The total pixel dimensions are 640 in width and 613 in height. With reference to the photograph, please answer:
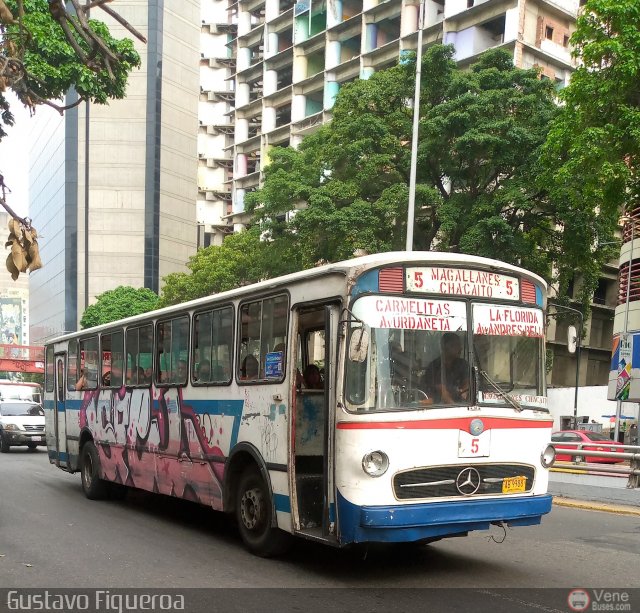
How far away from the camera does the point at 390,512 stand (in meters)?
6.79

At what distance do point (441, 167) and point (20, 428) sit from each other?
15324 millimetres

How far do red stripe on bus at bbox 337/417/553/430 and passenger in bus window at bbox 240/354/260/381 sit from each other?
1.81m

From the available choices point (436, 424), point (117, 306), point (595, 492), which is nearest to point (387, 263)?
point (436, 424)

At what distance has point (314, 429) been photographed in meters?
8.07

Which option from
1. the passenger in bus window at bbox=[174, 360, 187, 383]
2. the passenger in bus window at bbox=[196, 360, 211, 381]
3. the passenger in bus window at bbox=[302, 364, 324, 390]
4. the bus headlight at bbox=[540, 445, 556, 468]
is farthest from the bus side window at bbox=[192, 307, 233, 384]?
the bus headlight at bbox=[540, 445, 556, 468]

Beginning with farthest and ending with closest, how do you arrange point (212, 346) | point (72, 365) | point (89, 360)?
point (72, 365) < point (89, 360) < point (212, 346)

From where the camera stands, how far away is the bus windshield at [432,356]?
23.1ft

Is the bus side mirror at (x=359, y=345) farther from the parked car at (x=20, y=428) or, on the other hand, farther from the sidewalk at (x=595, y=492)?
the parked car at (x=20, y=428)

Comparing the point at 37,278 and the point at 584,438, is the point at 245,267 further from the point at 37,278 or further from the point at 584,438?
the point at 37,278

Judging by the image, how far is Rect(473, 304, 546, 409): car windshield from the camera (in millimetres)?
7488

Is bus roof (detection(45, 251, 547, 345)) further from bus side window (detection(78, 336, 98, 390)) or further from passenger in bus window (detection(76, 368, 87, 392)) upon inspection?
passenger in bus window (detection(76, 368, 87, 392))

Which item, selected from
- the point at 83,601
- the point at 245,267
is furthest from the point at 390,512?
the point at 245,267

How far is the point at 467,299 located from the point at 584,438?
24477 mm

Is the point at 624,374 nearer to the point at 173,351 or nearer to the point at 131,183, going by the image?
the point at 173,351
